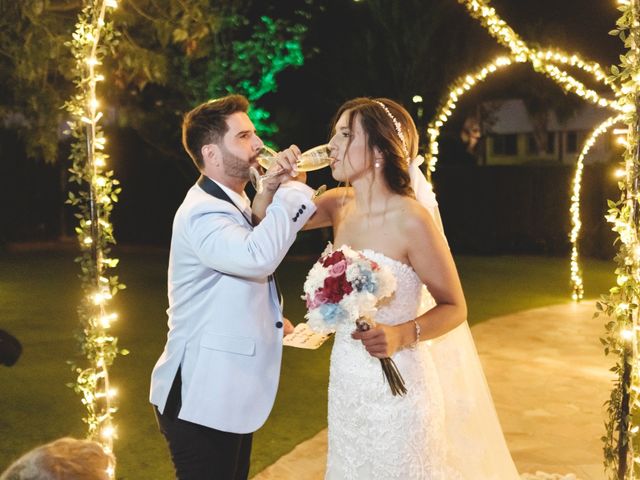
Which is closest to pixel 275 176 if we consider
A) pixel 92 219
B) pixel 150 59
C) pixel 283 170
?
pixel 283 170

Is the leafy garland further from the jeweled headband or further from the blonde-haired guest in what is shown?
the blonde-haired guest

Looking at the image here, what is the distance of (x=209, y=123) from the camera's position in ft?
10.0

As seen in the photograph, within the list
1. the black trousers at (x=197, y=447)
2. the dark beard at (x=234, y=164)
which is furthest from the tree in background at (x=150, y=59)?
the black trousers at (x=197, y=447)

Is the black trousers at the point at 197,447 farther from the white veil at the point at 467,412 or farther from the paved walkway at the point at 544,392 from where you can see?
the paved walkway at the point at 544,392

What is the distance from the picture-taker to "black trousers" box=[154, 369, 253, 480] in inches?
115

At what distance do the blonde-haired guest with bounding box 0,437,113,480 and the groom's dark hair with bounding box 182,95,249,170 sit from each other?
1.32 meters

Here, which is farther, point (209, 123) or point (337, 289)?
point (209, 123)

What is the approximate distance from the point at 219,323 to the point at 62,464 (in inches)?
39.8

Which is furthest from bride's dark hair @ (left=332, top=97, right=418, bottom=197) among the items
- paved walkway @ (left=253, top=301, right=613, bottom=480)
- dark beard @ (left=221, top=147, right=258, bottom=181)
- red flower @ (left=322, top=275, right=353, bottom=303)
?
paved walkway @ (left=253, top=301, right=613, bottom=480)

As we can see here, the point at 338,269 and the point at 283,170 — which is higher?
the point at 283,170

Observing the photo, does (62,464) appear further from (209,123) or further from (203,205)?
(209,123)

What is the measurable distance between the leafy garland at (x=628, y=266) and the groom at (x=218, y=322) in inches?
58.2

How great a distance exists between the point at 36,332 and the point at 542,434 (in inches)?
248

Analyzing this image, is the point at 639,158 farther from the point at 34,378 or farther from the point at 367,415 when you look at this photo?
the point at 34,378
